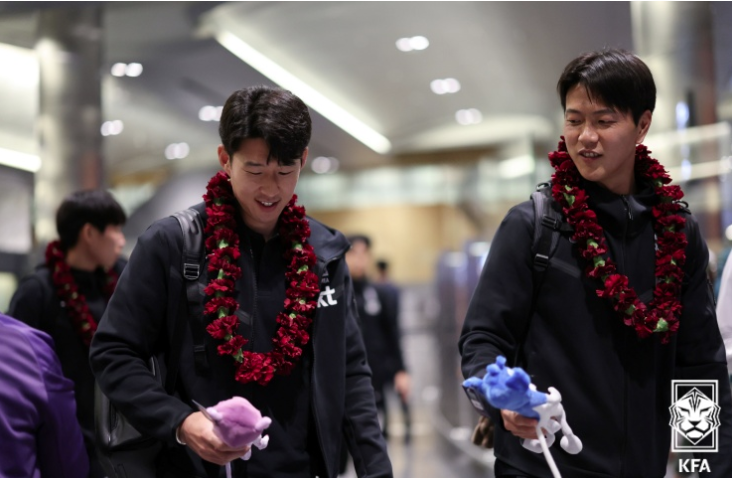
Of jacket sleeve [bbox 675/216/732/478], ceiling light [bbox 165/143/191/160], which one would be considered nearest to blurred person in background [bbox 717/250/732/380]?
jacket sleeve [bbox 675/216/732/478]

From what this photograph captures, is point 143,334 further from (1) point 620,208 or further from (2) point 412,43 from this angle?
(2) point 412,43

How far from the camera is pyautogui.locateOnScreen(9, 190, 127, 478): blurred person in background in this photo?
419 cm

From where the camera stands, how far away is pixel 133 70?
6898 millimetres

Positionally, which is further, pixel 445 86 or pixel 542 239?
pixel 445 86

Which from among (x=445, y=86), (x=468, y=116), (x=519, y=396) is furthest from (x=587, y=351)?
(x=468, y=116)

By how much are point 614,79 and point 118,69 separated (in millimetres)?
4973

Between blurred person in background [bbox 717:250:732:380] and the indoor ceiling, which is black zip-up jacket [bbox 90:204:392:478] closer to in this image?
blurred person in background [bbox 717:250:732:380]

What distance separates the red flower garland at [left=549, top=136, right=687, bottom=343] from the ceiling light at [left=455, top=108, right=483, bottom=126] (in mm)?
6390

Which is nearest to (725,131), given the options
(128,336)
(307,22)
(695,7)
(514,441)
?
(695,7)

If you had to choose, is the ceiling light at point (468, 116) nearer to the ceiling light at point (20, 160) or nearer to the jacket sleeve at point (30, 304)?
the ceiling light at point (20, 160)

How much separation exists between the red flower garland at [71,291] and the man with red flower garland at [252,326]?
1768 mm

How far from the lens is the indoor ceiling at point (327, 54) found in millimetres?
6102

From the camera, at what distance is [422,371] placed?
1367 cm

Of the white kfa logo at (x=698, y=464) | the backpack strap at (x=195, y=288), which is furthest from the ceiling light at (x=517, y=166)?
the backpack strap at (x=195, y=288)
